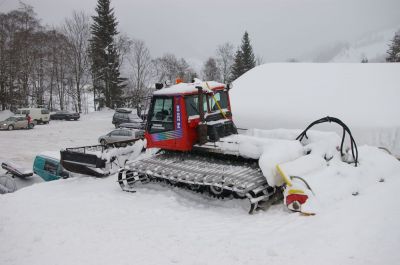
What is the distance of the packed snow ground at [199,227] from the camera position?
5156mm

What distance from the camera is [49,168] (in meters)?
13.3

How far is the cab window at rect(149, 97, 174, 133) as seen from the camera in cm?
939

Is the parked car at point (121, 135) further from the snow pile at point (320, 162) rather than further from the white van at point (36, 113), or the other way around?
the white van at point (36, 113)

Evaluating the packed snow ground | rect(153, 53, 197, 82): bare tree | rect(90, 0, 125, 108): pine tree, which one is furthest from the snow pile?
rect(153, 53, 197, 82): bare tree

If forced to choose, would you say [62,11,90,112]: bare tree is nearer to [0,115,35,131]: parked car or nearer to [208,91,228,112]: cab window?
[0,115,35,131]: parked car

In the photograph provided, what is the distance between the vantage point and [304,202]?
6.53m

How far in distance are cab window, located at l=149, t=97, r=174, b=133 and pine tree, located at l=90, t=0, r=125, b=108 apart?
3995 centimetres

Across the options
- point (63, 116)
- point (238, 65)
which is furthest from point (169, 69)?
point (63, 116)

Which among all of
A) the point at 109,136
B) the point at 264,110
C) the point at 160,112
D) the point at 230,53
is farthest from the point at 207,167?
the point at 230,53

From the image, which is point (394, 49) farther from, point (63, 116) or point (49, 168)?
point (49, 168)

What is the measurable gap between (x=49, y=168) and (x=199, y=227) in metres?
8.92

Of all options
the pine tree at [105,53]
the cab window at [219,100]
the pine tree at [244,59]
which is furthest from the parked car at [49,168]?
the pine tree at [244,59]

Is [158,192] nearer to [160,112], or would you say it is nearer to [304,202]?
[160,112]

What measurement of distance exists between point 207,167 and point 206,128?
4.00 feet
